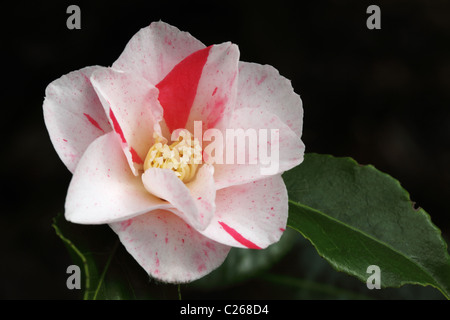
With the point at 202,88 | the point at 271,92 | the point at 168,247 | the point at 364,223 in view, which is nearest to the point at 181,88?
the point at 202,88

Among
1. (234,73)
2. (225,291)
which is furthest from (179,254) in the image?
(225,291)

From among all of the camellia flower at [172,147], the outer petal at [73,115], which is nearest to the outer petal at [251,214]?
the camellia flower at [172,147]

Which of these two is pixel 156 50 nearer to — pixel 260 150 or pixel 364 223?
pixel 260 150

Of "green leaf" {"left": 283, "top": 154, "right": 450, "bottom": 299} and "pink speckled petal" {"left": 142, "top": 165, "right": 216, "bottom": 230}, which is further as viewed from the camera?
"green leaf" {"left": 283, "top": 154, "right": 450, "bottom": 299}

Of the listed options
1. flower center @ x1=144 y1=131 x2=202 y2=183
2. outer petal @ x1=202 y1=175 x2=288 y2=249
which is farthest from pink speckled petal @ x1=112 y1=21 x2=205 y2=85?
outer petal @ x1=202 y1=175 x2=288 y2=249

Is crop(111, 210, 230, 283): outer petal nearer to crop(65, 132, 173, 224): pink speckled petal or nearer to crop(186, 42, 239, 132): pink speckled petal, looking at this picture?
crop(65, 132, 173, 224): pink speckled petal

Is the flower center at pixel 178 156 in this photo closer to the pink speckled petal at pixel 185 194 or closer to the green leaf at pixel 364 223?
the pink speckled petal at pixel 185 194

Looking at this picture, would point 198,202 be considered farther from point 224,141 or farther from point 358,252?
point 358,252
